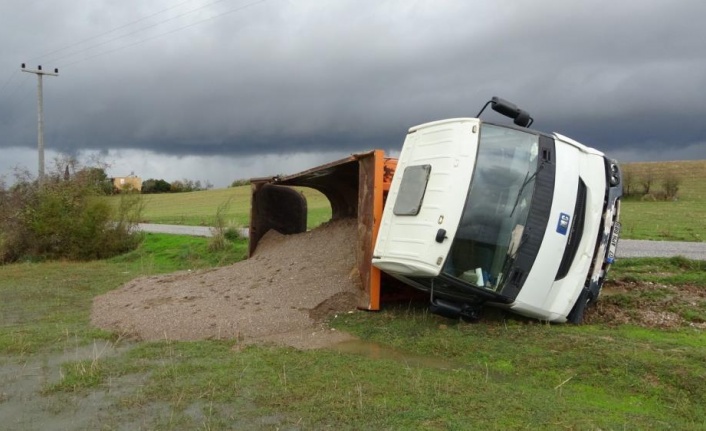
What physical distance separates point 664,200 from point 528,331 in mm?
43944

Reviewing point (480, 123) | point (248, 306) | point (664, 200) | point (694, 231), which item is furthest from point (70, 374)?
point (664, 200)

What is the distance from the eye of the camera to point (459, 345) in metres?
6.61

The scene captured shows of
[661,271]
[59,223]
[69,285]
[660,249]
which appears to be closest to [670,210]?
[660,249]

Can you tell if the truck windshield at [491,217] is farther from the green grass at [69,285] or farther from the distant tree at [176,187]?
the distant tree at [176,187]

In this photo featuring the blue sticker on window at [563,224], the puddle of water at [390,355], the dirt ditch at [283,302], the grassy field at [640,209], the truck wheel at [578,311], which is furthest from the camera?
the grassy field at [640,209]

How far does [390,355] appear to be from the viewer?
659 cm

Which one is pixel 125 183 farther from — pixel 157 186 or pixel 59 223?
pixel 157 186

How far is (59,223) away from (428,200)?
17.0 metres

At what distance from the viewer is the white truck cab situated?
265 inches

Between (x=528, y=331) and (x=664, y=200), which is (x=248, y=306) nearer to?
(x=528, y=331)

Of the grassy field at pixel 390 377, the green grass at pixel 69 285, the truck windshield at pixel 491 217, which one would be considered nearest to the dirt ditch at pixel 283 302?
the grassy field at pixel 390 377

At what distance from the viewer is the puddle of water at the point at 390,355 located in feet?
20.2

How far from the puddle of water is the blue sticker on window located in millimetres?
1978

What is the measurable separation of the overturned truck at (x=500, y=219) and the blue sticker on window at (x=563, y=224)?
16mm
